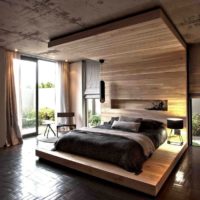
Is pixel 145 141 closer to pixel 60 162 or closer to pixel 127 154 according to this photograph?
pixel 127 154

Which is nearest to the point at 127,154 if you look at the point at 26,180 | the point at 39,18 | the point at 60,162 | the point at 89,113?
the point at 60,162

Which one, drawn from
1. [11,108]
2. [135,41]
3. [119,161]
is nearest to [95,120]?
[11,108]

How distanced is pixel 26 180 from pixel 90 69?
14.4 feet

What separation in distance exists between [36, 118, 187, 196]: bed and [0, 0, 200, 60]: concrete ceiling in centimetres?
217

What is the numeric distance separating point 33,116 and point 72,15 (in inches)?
161

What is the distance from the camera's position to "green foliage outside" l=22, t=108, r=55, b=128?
5.94m

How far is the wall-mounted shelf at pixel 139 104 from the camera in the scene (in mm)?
5050

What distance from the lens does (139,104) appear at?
5.46 m

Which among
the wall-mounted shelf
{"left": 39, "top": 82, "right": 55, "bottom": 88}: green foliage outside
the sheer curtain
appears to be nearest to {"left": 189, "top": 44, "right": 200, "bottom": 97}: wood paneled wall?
the wall-mounted shelf

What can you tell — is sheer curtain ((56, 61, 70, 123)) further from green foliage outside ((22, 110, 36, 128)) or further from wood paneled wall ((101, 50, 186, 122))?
wood paneled wall ((101, 50, 186, 122))

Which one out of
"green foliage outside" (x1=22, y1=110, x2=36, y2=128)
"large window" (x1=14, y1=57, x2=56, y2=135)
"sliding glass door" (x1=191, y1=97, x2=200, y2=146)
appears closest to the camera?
"sliding glass door" (x1=191, y1=97, x2=200, y2=146)

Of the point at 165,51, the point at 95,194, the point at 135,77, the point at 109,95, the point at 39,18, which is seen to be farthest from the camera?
the point at 109,95

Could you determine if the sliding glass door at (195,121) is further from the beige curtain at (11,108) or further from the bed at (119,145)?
the beige curtain at (11,108)

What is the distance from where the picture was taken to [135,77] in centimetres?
536
